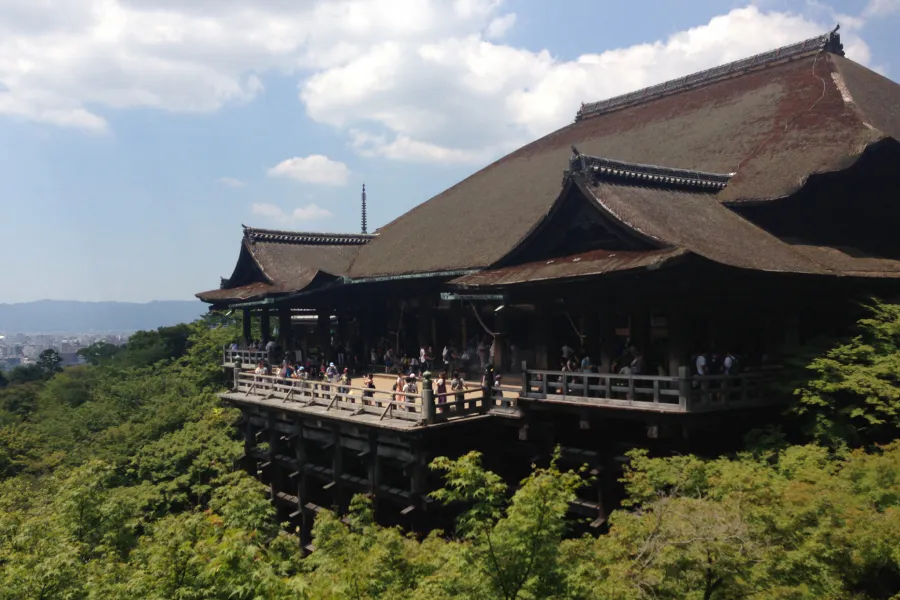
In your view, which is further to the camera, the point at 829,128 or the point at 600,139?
the point at 600,139

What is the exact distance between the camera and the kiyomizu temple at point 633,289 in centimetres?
1551

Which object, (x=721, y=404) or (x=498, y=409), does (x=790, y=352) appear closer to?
(x=721, y=404)

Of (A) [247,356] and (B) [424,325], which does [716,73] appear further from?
(A) [247,356]

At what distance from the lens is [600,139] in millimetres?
29594

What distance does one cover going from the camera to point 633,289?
15586 millimetres

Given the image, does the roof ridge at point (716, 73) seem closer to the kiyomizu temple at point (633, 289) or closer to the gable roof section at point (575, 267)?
the kiyomizu temple at point (633, 289)

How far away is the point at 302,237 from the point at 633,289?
20756 mm

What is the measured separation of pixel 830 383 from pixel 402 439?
32.0 feet

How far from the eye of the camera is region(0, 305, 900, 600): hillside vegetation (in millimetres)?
9820

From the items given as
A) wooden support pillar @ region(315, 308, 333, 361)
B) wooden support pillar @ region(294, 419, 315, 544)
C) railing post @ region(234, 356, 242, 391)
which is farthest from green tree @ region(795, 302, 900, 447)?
railing post @ region(234, 356, 242, 391)

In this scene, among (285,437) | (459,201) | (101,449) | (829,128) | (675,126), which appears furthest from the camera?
(459,201)

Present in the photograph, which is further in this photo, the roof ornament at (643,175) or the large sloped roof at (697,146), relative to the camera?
the large sloped roof at (697,146)

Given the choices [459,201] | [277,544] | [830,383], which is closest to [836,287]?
[830,383]

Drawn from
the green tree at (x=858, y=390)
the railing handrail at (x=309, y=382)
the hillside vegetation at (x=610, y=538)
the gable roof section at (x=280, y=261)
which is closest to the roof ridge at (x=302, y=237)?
the gable roof section at (x=280, y=261)
